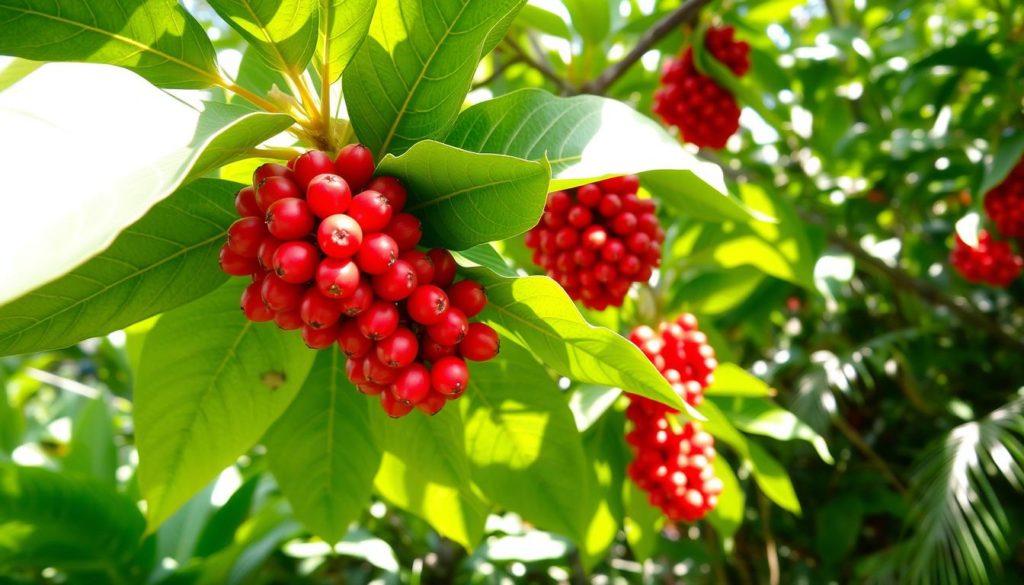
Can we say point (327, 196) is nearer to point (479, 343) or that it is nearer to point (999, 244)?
point (479, 343)

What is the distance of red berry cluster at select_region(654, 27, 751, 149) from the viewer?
7.05 feet

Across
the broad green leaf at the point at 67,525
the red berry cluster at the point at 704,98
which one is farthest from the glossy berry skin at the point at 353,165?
the broad green leaf at the point at 67,525

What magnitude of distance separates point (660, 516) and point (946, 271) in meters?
1.96

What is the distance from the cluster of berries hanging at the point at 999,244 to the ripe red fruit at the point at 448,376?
1.93 metres

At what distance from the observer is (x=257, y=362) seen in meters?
1.18

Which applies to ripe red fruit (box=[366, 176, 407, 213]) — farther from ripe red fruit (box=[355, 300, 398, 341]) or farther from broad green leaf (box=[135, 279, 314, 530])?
broad green leaf (box=[135, 279, 314, 530])

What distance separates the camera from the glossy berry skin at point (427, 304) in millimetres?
846

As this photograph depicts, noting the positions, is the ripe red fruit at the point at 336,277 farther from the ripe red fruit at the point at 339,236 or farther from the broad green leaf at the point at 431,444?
the broad green leaf at the point at 431,444

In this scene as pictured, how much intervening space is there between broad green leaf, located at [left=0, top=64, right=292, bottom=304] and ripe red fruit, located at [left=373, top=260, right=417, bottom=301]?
0.21 m

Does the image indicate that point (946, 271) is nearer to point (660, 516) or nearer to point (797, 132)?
point (797, 132)

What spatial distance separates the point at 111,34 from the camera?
86 cm

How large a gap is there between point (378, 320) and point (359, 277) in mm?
56

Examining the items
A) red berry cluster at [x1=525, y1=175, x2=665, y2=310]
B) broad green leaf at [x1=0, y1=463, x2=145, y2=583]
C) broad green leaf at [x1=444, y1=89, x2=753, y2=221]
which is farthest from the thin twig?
broad green leaf at [x1=0, y1=463, x2=145, y2=583]

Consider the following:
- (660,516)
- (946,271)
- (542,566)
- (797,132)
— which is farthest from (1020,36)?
(542,566)
